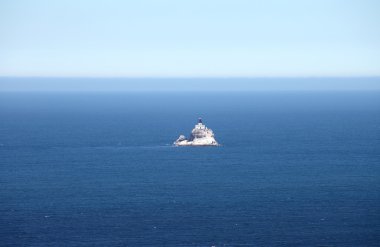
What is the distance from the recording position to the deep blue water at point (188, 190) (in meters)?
64.9

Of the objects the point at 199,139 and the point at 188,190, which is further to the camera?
the point at 199,139

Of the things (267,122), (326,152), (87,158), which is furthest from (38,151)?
(267,122)

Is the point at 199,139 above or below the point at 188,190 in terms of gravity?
above

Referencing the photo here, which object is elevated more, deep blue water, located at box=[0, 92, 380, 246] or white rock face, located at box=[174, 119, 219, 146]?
white rock face, located at box=[174, 119, 219, 146]

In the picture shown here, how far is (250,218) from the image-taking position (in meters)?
70.9

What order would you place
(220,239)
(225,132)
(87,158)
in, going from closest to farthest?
(220,239)
(87,158)
(225,132)

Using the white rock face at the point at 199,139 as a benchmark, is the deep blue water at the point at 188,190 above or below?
below

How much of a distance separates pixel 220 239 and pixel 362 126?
363 feet

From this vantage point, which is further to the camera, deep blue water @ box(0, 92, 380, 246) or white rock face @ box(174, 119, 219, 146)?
white rock face @ box(174, 119, 219, 146)

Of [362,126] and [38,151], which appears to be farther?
[362,126]

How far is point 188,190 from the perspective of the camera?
8569cm

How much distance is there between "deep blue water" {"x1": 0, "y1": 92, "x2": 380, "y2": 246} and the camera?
64938 millimetres

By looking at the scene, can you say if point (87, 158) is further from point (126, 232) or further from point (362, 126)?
point (362, 126)

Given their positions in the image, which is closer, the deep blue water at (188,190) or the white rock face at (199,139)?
the deep blue water at (188,190)
